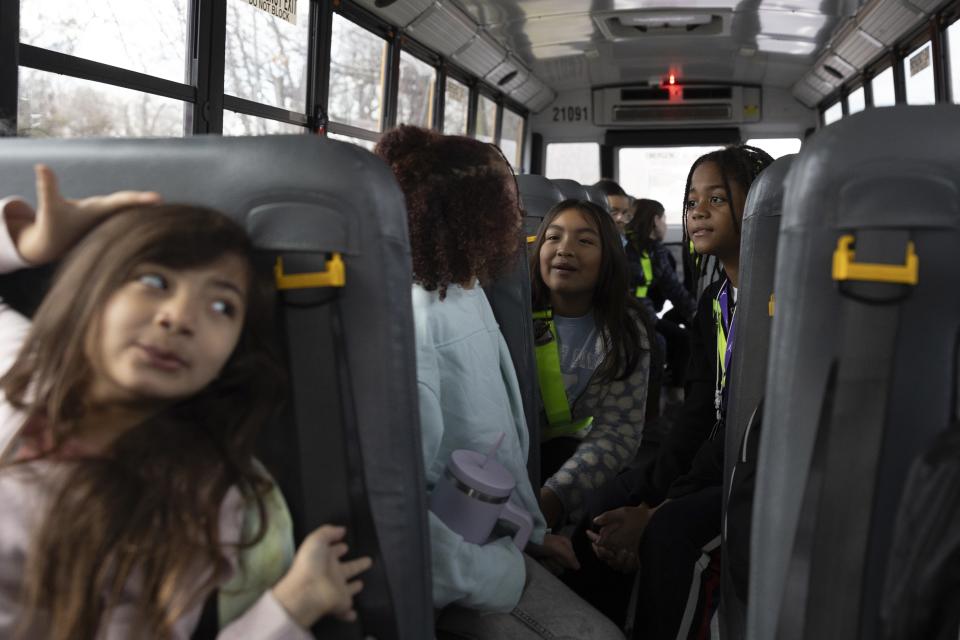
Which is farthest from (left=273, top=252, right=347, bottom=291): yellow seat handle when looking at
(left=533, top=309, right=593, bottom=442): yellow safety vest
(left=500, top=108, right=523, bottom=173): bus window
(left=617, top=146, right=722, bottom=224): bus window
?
(left=617, top=146, right=722, bottom=224): bus window

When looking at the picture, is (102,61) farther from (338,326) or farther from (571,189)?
(338,326)

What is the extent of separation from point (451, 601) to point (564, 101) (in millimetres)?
9213

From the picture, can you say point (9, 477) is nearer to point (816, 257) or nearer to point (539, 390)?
A: point (816, 257)

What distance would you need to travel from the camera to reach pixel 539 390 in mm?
2670

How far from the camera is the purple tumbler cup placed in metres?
1.47

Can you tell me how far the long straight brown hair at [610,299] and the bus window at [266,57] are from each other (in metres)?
1.84

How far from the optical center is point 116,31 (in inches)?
125

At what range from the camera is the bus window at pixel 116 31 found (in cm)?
280

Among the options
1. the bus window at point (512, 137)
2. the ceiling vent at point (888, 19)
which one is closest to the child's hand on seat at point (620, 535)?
the ceiling vent at point (888, 19)

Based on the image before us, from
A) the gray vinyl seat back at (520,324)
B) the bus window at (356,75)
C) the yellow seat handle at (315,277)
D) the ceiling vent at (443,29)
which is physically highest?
the ceiling vent at (443,29)

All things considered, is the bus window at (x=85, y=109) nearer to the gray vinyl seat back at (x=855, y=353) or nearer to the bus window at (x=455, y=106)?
the gray vinyl seat back at (x=855, y=353)

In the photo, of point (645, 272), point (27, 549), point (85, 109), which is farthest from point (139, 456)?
point (645, 272)

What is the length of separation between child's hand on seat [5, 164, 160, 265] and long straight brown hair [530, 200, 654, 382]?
5.79 feet

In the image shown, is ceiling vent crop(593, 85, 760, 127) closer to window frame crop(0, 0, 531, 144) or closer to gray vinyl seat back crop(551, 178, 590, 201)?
window frame crop(0, 0, 531, 144)
